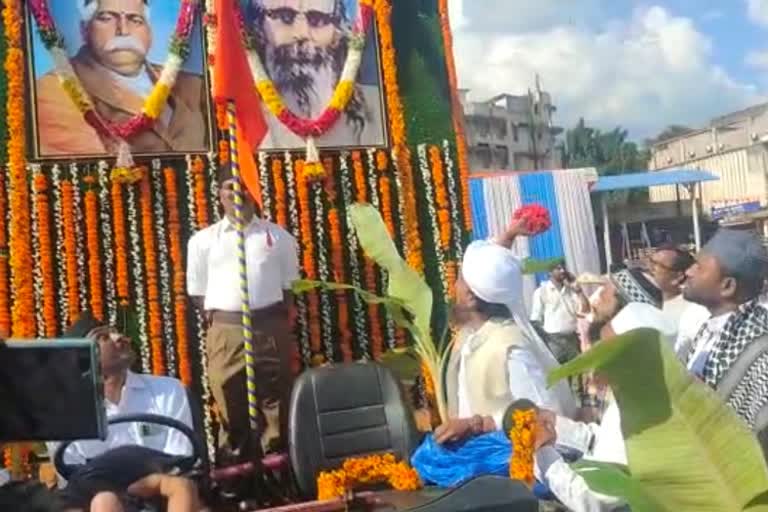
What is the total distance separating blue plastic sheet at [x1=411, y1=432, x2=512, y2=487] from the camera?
3.57 m

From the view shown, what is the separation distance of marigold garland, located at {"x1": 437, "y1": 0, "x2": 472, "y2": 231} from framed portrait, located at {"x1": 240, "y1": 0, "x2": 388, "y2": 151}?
58cm

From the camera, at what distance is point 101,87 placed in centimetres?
671

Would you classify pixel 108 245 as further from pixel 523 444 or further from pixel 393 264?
pixel 523 444

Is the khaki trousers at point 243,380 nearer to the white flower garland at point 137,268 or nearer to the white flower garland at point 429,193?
the white flower garland at point 137,268

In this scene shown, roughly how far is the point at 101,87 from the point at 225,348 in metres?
1.98

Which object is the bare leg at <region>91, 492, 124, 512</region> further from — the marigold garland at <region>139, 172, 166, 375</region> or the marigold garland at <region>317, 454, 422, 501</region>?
the marigold garland at <region>139, 172, 166, 375</region>

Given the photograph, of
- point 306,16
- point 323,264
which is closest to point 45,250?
point 323,264

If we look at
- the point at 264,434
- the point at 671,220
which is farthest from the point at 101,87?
the point at 671,220

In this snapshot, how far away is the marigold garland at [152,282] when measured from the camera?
6.69 meters

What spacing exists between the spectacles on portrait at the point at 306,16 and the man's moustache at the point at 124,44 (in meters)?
1.00

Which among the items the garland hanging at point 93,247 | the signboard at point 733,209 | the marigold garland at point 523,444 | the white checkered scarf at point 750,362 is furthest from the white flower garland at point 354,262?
the signboard at point 733,209

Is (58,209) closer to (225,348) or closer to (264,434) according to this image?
(225,348)

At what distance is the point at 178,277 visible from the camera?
675 centimetres

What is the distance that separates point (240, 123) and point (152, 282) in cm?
134
